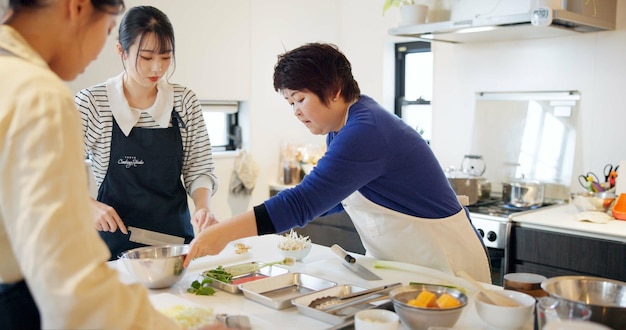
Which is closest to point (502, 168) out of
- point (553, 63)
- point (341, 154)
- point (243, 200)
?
point (553, 63)

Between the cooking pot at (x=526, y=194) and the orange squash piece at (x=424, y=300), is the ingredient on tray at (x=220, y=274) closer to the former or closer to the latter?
the orange squash piece at (x=424, y=300)

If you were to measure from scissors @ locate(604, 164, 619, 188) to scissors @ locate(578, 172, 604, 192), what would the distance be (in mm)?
49

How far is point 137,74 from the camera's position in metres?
2.04

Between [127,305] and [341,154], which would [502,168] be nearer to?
[341,154]

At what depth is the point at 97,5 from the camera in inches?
35.9

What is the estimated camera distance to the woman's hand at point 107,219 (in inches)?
73.5

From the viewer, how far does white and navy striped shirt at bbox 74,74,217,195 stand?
6.73 ft

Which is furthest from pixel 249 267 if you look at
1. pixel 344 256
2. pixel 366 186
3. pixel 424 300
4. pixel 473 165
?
pixel 473 165

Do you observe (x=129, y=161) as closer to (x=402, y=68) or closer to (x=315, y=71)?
(x=315, y=71)

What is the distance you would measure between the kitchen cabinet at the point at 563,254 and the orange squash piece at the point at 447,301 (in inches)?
61.6

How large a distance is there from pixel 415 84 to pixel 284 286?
9.06 feet

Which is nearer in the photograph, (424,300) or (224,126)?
(424,300)

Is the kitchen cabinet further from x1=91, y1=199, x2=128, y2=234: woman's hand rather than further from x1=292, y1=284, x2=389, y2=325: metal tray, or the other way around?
x1=91, y1=199, x2=128, y2=234: woman's hand

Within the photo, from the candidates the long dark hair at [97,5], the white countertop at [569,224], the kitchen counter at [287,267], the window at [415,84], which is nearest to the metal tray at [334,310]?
the kitchen counter at [287,267]
